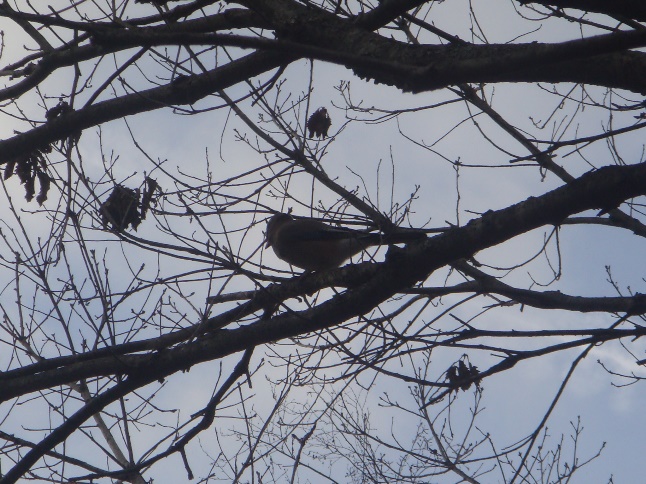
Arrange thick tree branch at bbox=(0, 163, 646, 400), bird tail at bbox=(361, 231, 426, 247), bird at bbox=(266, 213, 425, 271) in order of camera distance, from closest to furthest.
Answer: thick tree branch at bbox=(0, 163, 646, 400) → bird tail at bbox=(361, 231, 426, 247) → bird at bbox=(266, 213, 425, 271)

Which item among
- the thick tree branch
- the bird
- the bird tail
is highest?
the bird

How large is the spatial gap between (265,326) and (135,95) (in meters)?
1.36

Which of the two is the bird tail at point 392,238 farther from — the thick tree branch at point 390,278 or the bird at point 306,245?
the bird at point 306,245

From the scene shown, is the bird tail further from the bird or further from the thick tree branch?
the bird

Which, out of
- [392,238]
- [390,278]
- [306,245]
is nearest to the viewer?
[390,278]

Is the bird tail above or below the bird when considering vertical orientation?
below

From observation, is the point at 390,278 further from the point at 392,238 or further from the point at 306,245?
the point at 306,245

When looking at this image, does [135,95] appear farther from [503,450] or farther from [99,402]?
[503,450]

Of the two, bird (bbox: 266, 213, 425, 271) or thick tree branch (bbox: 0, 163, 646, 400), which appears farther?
bird (bbox: 266, 213, 425, 271)

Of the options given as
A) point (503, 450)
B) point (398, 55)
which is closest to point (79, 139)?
point (398, 55)

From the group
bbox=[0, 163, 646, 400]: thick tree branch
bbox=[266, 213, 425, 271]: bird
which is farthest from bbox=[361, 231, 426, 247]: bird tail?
bbox=[266, 213, 425, 271]: bird

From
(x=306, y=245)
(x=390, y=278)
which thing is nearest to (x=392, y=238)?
(x=390, y=278)

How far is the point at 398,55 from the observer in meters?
→ 2.68

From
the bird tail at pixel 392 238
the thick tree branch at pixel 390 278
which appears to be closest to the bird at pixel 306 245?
the bird tail at pixel 392 238
